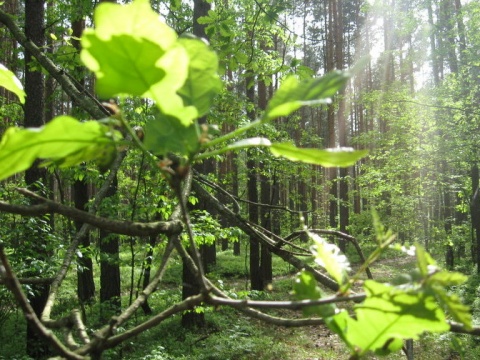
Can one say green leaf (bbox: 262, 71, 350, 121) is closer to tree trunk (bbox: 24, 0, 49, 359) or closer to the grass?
the grass

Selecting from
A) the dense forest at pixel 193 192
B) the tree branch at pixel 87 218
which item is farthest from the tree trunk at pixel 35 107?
the tree branch at pixel 87 218

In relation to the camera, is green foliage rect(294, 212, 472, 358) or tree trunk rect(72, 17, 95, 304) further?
tree trunk rect(72, 17, 95, 304)

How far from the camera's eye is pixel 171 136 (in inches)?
13.8

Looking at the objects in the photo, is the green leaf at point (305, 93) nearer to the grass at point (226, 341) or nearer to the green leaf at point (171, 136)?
the green leaf at point (171, 136)

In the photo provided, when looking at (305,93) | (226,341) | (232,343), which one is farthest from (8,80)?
(226,341)

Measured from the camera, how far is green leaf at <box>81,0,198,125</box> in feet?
0.94

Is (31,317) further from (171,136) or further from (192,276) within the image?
(192,276)

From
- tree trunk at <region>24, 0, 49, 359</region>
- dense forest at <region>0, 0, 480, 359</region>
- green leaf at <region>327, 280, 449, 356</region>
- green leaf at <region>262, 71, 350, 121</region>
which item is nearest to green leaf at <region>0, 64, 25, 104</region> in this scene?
dense forest at <region>0, 0, 480, 359</region>

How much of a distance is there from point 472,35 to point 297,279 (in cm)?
1169

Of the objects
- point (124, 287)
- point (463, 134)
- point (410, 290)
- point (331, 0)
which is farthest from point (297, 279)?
point (331, 0)

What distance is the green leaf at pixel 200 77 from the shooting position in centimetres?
34

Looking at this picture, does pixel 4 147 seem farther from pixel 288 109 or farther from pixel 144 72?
pixel 288 109

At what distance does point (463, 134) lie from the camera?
33.0ft

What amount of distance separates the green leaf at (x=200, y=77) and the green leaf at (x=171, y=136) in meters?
0.02
